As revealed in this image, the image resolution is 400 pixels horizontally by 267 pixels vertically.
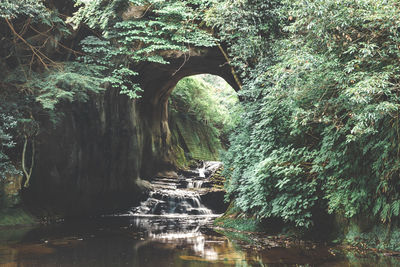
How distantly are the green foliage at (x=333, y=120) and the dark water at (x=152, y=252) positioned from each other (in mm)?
1036

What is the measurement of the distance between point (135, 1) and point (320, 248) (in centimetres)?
842

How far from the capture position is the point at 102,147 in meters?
13.8

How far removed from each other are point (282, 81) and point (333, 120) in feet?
4.01

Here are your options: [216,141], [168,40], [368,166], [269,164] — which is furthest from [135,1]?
[216,141]

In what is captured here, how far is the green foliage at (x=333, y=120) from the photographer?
18.0 ft

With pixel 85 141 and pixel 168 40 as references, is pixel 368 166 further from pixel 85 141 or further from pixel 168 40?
pixel 85 141

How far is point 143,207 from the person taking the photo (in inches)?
600

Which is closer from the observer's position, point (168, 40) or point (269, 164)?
point (269, 164)

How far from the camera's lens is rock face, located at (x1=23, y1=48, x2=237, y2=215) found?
1166cm

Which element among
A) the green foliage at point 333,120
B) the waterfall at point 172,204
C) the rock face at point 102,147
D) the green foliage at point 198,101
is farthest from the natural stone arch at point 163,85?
the green foliage at point 333,120

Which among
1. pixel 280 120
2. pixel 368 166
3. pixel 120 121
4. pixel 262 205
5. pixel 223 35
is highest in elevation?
pixel 223 35

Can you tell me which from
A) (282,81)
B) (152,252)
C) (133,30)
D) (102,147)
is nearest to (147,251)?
(152,252)

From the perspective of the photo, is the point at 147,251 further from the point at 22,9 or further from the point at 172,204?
the point at 172,204

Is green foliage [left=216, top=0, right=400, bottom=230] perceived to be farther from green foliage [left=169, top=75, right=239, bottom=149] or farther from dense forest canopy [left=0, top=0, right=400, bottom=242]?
green foliage [left=169, top=75, right=239, bottom=149]
